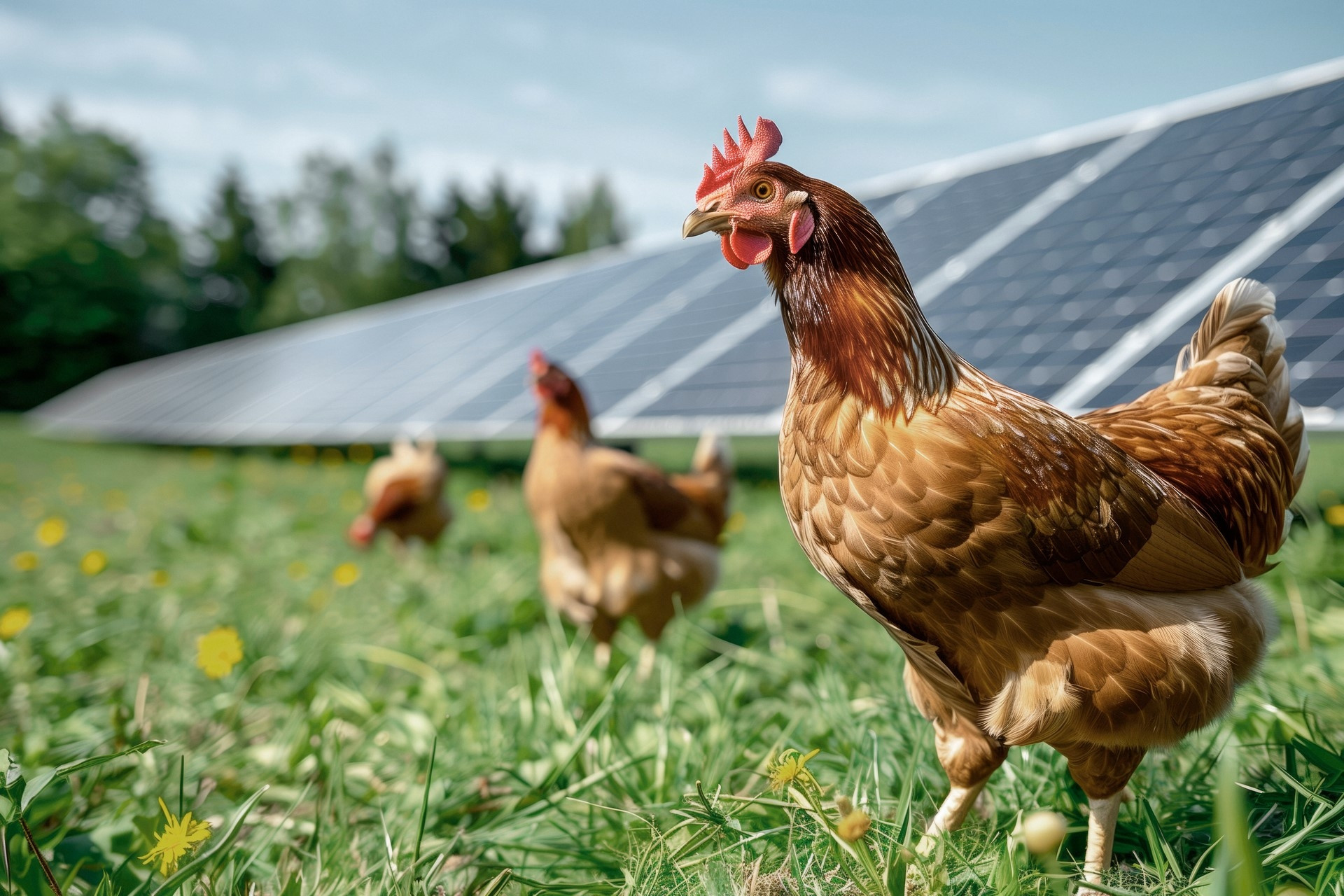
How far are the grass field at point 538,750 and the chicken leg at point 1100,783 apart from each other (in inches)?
2.2

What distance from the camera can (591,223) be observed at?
133 ft

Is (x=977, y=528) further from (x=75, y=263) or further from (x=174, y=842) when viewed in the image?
(x=75, y=263)

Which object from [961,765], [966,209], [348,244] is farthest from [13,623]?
[348,244]

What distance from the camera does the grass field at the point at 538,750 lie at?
1282 millimetres

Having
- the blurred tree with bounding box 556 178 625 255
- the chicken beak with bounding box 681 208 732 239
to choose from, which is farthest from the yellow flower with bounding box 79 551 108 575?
the blurred tree with bounding box 556 178 625 255

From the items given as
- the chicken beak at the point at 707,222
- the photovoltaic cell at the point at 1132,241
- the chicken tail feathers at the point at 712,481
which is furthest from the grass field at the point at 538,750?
the photovoltaic cell at the point at 1132,241

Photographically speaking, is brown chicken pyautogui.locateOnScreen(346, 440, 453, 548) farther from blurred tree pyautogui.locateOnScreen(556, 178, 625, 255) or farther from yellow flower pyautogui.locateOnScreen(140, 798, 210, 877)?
blurred tree pyautogui.locateOnScreen(556, 178, 625, 255)

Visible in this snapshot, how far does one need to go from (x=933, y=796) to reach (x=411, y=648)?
2081 mm

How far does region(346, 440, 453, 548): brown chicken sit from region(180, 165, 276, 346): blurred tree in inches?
1330

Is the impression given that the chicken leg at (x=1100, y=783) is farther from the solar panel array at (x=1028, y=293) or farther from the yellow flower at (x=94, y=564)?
the yellow flower at (x=94, y=564)

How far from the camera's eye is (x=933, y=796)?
164 cm

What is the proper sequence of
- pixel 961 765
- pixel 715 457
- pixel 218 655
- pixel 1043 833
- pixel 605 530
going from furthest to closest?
pixel 715 457
pixel 605 530
pixel 218 655
pixel 961 765
pixel 1043 833

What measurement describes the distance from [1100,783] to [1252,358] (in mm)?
938

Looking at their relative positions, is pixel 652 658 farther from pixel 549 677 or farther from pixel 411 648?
pixel 411 648
